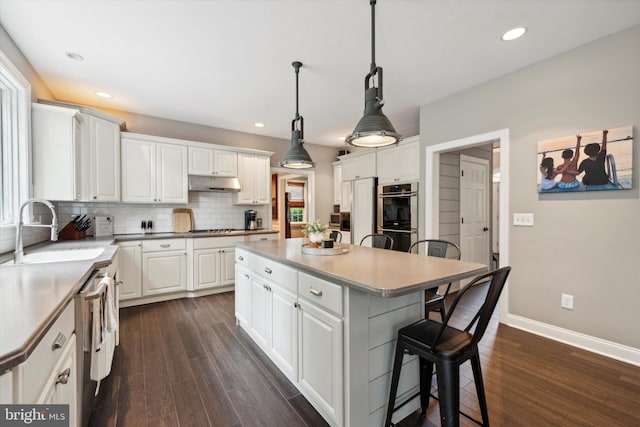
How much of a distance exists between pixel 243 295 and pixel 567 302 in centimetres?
311

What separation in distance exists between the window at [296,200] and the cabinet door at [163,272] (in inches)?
179

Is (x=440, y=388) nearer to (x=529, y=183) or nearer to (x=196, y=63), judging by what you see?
(x=529, y=183)

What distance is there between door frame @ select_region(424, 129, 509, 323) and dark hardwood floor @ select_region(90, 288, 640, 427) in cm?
83

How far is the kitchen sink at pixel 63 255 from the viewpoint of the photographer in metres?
2.20

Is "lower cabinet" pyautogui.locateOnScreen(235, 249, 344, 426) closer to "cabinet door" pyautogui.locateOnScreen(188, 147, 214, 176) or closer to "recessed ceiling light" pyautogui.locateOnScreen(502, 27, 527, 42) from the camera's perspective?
"cabinet door" pyautogui.locateOnScreen(188, 147, 214, 176)

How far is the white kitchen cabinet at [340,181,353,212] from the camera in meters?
5.43

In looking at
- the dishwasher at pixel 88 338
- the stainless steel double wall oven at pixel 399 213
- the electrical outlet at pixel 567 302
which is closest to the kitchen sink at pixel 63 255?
the dishwasher at pixel 88 338

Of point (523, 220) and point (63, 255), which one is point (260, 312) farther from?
point (523, 220)

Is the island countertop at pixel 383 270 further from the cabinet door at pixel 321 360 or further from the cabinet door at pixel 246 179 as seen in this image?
the cabinet door at pixel 246 179

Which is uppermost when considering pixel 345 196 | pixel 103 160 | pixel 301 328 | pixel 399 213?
pixel 103 160

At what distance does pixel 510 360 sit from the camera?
2.26 meters

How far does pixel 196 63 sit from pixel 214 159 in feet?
5.90

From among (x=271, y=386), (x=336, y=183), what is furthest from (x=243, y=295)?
(x=336, y=183)

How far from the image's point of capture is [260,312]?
2.34 m
